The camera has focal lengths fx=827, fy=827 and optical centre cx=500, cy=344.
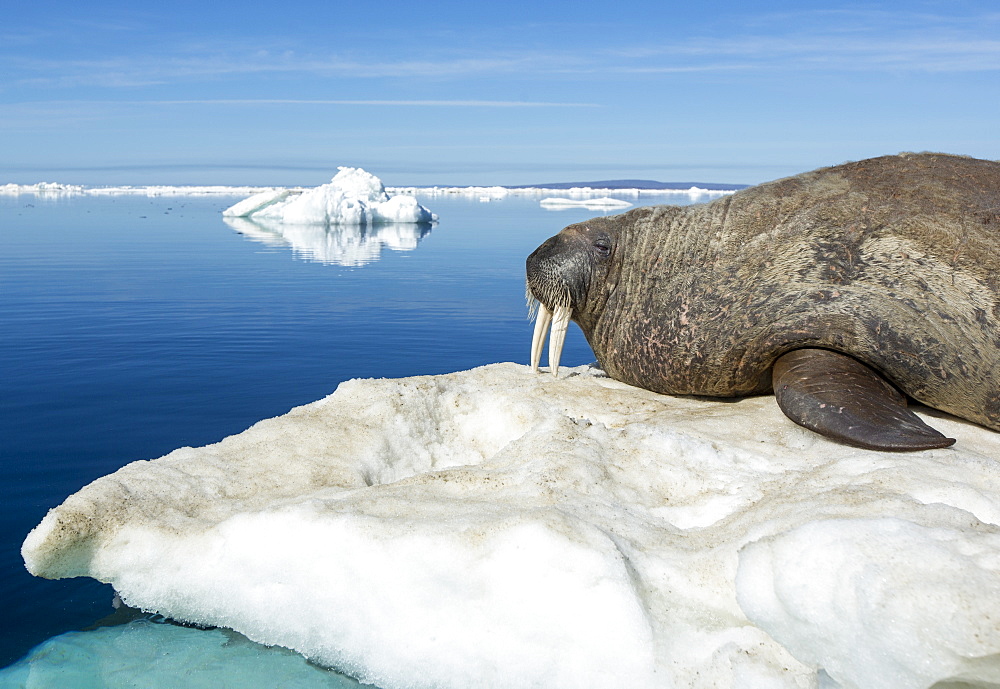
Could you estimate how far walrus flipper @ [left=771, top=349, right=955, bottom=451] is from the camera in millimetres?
3951

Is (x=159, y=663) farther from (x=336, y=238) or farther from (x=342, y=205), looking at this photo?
(x=342, y=205)

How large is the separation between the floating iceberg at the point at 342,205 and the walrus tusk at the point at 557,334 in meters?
32.4

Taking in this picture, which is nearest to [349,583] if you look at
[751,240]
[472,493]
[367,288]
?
[472,493]

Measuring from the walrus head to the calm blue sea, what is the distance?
10.4 ft

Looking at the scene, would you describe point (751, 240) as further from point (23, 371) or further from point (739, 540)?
point (23, 371)

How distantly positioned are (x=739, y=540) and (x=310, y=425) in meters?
A: 2.60

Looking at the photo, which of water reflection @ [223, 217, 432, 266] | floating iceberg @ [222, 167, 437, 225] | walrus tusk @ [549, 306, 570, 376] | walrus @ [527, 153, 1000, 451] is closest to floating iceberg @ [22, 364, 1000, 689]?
walrus @ [527, 153, 1000, 451]

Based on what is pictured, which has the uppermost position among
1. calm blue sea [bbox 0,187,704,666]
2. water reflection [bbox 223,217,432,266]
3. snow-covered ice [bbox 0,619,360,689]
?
water reflection [bbox 223,217,432,266]

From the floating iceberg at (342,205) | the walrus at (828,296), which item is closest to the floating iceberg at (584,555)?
the walrus at (828,296)

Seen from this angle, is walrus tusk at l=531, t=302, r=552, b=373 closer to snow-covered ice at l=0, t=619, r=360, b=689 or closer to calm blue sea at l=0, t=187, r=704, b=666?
calm blue sea at l=0, t=187, r=704, b=666

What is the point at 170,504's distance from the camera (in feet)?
12.3

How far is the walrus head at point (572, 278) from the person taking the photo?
19.8 ft

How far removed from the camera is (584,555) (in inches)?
112

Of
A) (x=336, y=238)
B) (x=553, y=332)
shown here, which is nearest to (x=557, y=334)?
(x=553, y=332)
